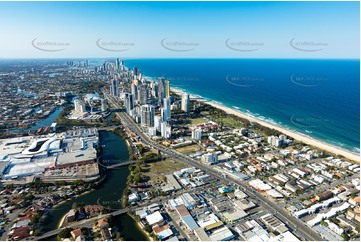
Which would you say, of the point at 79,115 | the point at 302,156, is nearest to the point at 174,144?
the point at 302,156

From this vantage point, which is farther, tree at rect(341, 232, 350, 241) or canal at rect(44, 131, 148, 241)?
canal at rect(44, 131, 148, 241)

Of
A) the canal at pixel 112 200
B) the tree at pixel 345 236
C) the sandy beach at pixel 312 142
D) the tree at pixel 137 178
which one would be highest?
the sandy beach at pixel 312 142

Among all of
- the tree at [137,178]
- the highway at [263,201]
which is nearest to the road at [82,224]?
the tree at [137,178]

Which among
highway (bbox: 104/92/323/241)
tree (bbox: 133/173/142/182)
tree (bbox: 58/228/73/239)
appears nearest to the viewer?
tree (bbox: 58/228/73/239)

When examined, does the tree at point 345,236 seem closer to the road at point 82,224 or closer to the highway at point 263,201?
the highway at point 263,201

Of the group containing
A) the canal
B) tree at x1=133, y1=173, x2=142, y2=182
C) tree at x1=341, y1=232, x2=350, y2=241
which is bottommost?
the canal

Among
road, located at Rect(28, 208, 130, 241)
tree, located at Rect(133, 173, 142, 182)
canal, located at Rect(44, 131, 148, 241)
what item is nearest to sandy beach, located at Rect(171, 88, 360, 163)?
Answer: tree, located at Rect(133, 173, 142, 182)

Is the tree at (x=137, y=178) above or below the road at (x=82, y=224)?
above

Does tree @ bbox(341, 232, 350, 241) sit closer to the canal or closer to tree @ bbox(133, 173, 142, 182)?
the canal

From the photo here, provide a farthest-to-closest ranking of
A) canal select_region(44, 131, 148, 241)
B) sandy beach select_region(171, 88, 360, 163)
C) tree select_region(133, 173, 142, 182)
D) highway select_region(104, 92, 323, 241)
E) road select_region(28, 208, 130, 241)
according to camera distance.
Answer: sandy beach select_region(171, 88, 360, 163) → tree select_region(133, 173, 142, 182) → canal select_region(44, 131, 148, 241) → highway select_region(104, 92, 323, 241) → road select_region(28, 208, 130, 241)
